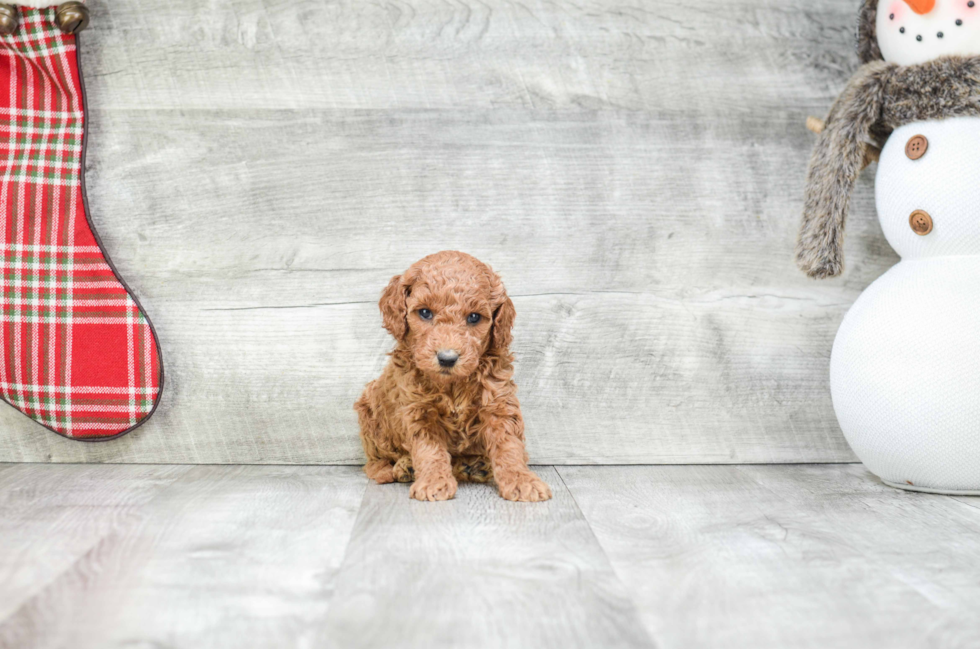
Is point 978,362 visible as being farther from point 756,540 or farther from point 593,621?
point 593,621

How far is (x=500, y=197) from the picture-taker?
180 centimetres

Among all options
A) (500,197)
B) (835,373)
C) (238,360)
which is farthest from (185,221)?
(835,373)

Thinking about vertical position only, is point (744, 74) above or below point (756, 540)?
above

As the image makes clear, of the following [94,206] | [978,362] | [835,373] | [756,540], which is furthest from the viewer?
[94,206]

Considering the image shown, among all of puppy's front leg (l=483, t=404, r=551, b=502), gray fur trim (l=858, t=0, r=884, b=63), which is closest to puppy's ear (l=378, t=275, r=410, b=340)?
puppy's front leg (l=483, t=404, r=551, b=502)

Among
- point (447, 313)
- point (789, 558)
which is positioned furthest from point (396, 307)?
point (789, 558)

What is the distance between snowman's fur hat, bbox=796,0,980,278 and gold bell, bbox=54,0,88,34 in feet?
5.08

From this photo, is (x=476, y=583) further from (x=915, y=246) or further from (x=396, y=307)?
(x=915, y=246)

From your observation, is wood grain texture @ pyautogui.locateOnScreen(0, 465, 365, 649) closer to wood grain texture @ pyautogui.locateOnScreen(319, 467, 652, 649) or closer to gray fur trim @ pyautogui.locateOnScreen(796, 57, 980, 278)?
wood grain texture @ pyautogui.locateOnScreen(319, 467, 652, 649)

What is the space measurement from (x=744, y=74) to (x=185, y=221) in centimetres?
133

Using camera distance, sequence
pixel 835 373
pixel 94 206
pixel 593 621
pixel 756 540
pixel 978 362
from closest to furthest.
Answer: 1. pixel 593 621
2. pixel 756 540
3. pixel 978 362
4. pixel 835 373
5. pixel 94 206

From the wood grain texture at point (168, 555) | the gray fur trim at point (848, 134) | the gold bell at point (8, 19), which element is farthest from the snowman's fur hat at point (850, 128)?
the gold bell at point (8, 19)

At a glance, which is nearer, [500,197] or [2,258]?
[2,258]

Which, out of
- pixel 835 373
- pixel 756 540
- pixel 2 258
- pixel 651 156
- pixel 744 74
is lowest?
pixel 756 540
